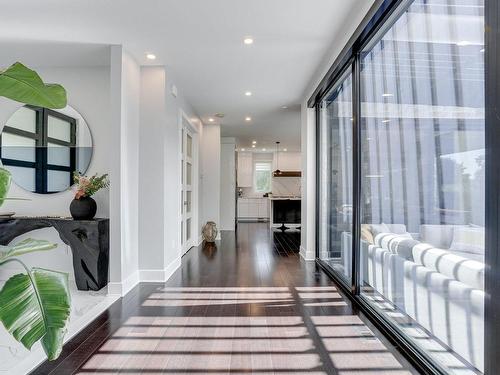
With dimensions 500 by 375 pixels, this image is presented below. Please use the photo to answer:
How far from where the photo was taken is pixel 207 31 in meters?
3.22

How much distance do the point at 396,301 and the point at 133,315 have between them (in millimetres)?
2212

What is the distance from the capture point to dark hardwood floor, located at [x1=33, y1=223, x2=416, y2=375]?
2.08 m

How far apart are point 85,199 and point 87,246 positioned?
535mm

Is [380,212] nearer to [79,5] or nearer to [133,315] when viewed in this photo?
A: [133,315]

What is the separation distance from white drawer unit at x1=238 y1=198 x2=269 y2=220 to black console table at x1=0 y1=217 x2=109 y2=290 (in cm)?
875

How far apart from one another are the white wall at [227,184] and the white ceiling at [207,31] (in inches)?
176

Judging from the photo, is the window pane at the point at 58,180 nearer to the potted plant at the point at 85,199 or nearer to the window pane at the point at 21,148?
the window pane at the point at 21,148

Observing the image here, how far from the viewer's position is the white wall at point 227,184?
30.2 feet

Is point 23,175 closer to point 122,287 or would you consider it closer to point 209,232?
point 122,287

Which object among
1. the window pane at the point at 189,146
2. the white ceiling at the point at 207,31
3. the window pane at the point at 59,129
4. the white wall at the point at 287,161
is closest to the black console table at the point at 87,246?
the window pane at the point at 59,129

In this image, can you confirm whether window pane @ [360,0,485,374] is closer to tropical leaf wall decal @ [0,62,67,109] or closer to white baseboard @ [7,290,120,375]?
tropical leaf wall decal @ [0,62,67,109]

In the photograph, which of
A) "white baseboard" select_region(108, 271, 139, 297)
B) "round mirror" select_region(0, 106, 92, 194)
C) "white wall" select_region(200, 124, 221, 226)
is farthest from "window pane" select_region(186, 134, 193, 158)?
"white baseboard" select_region(108, 271, 139, 297)

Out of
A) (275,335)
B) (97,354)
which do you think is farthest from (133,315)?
(275,335)

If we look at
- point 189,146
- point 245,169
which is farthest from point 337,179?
point 245,169
